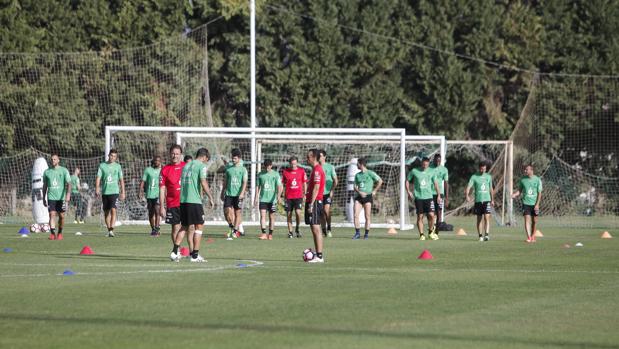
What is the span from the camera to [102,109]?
164ft

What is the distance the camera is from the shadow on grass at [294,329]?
1013 centimetres

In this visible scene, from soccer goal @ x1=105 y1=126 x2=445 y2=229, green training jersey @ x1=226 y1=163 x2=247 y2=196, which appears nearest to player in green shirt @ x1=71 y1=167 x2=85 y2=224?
soccer goal @ x1=105 y1=126 x2=445 y2=229

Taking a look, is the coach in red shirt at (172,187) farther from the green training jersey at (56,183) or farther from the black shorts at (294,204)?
the black shorts at (294,204)

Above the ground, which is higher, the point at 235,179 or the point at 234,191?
the point at 235,179

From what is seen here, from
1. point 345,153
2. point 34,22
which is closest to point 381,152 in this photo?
point 345,153

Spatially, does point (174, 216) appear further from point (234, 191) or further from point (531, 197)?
point (531, 197)

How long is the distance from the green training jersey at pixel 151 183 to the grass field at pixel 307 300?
759cm

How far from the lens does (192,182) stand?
62.7 feet

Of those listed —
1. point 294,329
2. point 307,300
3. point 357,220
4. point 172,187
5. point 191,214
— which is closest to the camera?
point 294,329

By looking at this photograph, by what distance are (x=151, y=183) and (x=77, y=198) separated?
14384 millimetres

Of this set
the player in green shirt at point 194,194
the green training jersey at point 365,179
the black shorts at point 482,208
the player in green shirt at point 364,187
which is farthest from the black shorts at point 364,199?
the player in green shirt at point 194,194

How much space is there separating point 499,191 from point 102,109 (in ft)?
56.7

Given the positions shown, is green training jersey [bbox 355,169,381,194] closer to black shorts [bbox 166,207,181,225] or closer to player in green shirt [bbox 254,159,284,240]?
player in green shirt [bbox 254,159,284,240]

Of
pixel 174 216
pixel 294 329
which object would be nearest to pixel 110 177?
pixel 174 216
